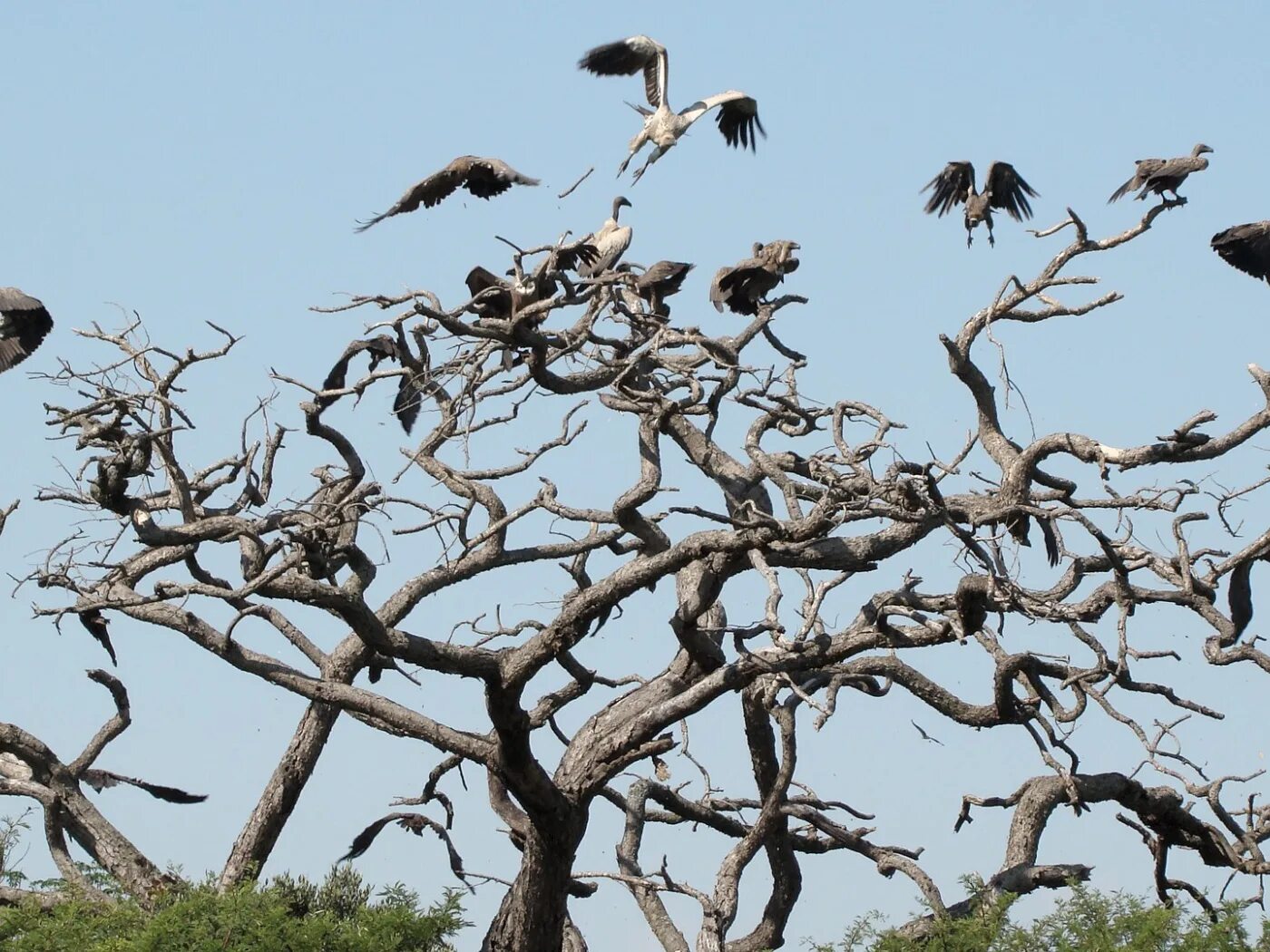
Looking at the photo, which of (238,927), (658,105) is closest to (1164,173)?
(658,105)

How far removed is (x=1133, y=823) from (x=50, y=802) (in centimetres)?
530

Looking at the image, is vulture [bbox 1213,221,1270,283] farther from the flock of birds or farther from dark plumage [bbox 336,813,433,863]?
dark plumage [bbox 336,813,433,863]

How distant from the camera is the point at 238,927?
6809mm

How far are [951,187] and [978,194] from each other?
18cm

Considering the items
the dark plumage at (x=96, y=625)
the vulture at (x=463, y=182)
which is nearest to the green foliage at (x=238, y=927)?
the dark plumage at (x=96, y=625)

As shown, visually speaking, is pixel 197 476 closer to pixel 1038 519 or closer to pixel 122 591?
pixel 122 591

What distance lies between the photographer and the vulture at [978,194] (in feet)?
31.7

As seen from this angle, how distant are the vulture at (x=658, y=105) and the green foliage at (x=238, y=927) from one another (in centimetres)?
402

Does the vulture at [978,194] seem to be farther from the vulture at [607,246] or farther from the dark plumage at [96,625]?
the dark plumage at [96,625]

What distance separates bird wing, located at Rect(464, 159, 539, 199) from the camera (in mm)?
8836

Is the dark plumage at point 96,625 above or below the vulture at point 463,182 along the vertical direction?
below

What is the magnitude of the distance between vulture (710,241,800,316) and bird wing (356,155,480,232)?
1.32 metres

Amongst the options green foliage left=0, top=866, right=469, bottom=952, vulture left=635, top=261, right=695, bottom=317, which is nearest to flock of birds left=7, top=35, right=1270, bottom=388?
vulture left=635, top=261, right=695, bottom=317

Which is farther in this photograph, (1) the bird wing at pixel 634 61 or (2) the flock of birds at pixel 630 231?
(1) the bird wing at pixel 634 61
